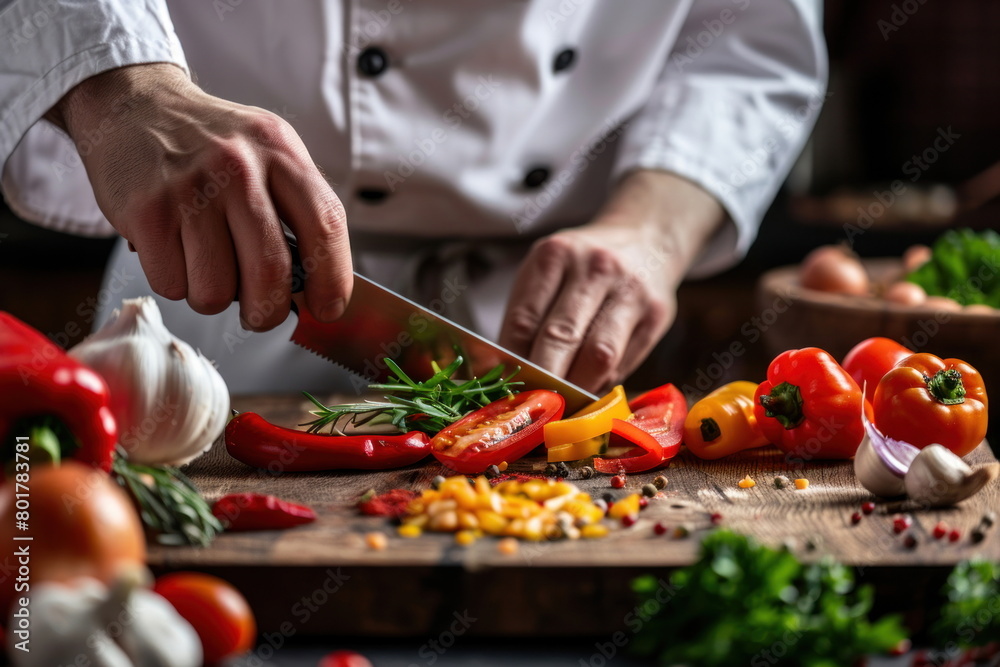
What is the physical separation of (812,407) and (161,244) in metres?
0.93

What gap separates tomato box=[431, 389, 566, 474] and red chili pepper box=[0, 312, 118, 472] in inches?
19.6

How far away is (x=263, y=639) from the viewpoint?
98 centimetres

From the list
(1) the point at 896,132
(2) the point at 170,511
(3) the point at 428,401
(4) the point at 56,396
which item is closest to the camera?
(4) the point at 56,396

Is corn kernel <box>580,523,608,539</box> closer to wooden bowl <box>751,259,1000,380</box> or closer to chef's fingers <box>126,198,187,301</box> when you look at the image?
chef's fingers <box>126,198,187,301</box>

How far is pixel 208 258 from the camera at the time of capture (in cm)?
122

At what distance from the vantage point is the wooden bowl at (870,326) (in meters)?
1.75

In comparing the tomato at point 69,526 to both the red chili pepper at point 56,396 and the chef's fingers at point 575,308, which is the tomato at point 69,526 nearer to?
the red chili pepper at point 56,396

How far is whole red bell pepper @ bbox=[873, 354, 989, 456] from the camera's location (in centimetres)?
130

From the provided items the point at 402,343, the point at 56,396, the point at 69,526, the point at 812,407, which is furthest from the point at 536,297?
the point at 69,526

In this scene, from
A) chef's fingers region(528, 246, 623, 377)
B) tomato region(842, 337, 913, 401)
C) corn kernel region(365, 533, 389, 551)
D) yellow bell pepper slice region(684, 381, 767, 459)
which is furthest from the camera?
chef's fingers region(528, 246, 623, 377)

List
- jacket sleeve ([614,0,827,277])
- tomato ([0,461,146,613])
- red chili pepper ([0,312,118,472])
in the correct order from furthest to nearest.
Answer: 1. jacket sleeve ([614,0,827,277])
2. red chili pepper ([0,312,118,472])
3. tomato ([0,461,146,613])

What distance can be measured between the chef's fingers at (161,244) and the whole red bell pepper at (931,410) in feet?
3.24

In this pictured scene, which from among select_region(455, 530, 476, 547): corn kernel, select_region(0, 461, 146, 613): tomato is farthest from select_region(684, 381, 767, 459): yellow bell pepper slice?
select_region(0, 461, 146, 613): tomato

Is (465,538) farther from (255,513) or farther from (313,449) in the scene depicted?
(313,449)
